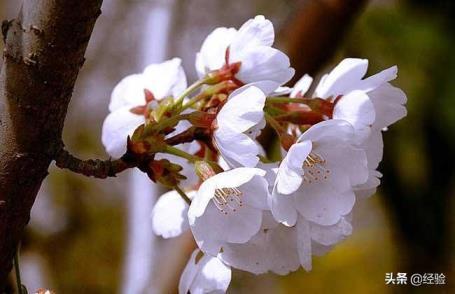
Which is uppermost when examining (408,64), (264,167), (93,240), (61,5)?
(61,5)

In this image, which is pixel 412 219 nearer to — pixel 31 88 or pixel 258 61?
pixel 258 61

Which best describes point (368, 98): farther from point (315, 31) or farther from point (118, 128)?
point (315, 31)

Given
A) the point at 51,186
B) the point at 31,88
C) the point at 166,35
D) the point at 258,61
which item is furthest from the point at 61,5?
the point at 51,186

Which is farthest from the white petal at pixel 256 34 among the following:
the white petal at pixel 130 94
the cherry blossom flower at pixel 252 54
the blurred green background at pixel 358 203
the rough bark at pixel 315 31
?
the blurred green background at pixel 358 203

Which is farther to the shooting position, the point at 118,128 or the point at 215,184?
the point at 118,128

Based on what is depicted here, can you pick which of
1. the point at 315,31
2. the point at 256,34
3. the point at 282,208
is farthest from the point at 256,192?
the point at 315,31

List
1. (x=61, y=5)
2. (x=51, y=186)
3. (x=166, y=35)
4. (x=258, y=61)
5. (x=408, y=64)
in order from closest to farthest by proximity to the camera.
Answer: (x=61, y=5), (x=258, y=61), (x=166, y=35), (x=408, y=64), (x=51, y=186)
